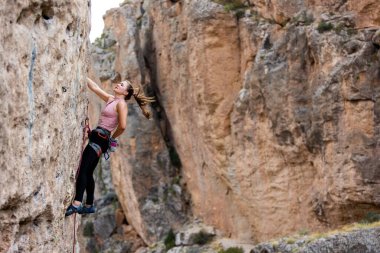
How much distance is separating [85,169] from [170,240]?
2595cm

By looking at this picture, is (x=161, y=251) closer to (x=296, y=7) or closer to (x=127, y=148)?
(x=127, y=148)

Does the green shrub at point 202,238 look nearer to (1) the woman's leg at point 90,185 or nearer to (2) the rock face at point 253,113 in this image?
(2) the rock face at point 253,113

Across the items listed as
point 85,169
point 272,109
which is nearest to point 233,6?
point 272,109

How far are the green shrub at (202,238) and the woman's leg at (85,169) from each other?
23.5 m

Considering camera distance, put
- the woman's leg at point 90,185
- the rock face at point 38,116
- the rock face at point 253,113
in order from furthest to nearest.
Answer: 1. the rock face at point 253,113
2. the woman's leg at point 90,185
3. the rock face at point 38,116

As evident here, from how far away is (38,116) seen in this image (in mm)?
5730

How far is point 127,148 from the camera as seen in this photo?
35.7 metres

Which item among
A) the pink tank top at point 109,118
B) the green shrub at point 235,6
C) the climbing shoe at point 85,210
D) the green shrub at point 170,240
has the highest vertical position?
the green shrub at point 235,6

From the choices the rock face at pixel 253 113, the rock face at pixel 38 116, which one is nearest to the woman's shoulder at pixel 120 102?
the rock face at pixel 38 116

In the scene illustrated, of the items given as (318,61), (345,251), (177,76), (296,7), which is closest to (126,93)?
(345,251)

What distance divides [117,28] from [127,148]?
7321 mm

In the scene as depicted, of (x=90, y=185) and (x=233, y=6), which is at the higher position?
(x=233, y=6)

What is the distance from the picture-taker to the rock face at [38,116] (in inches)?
207

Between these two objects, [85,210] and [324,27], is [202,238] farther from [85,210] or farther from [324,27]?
[85,210]
